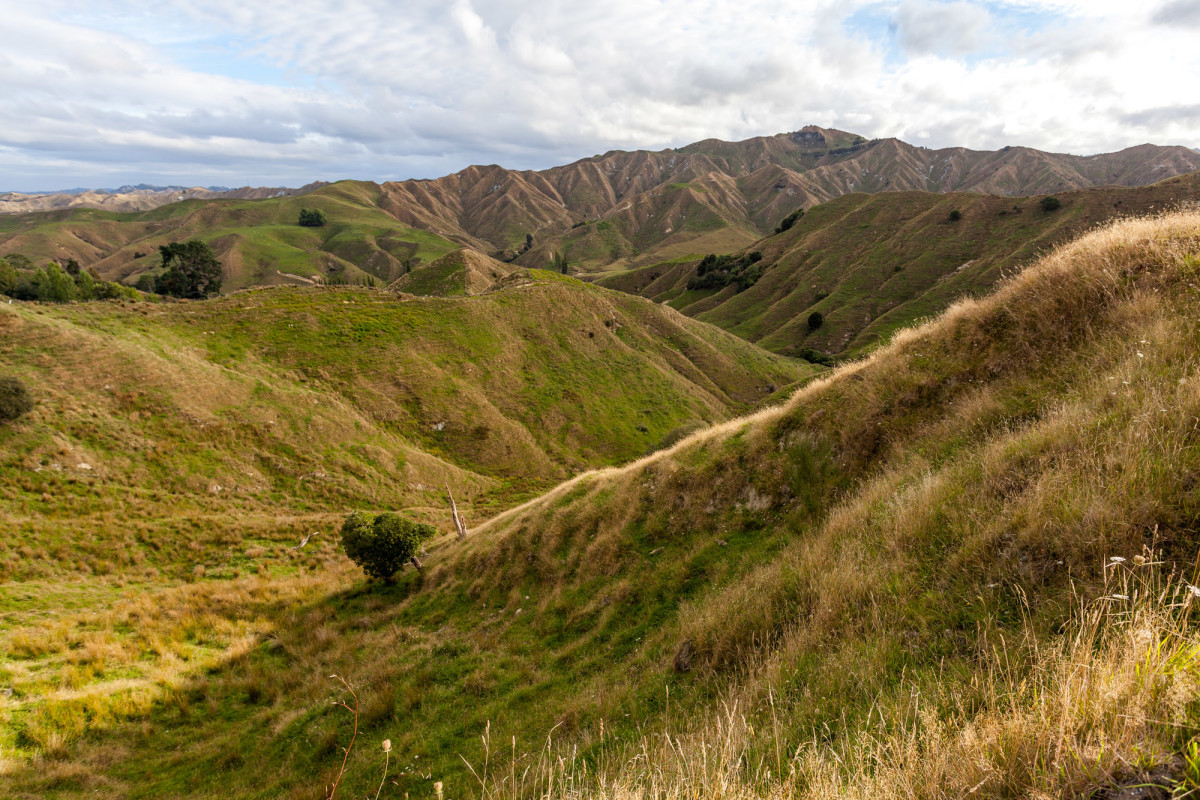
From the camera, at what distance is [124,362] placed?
3109 cm

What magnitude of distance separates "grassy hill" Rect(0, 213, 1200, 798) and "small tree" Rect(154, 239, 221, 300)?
85915mm

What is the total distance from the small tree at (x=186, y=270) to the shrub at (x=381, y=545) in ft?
291

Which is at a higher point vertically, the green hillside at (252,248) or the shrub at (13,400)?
the green hillside at (252,248)

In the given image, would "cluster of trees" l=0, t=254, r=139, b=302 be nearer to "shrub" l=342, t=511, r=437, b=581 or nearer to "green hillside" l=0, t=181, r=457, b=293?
"green hillside" l=0, t=181, r=457, b=293

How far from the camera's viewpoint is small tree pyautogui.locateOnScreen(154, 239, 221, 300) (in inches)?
3164

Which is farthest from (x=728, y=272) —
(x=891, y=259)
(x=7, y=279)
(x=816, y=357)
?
(x=7, y=279)

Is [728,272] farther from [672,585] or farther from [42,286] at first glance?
[42,286]

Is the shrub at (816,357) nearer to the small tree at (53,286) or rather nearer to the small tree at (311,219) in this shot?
the small tree at (53,286)

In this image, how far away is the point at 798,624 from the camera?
6.99 metres

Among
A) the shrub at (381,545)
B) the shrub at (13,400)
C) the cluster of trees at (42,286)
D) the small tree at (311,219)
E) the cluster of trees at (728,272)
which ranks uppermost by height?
the small tree at (311,219)

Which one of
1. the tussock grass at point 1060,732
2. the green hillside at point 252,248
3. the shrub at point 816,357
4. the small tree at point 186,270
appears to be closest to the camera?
the tussock grass at point 1060,732

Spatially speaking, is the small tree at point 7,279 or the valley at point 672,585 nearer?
the valley at point 672,585

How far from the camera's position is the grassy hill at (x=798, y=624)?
3.44 m

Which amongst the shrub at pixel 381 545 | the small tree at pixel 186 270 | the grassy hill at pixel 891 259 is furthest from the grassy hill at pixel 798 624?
the small tree at pixel 186 270
